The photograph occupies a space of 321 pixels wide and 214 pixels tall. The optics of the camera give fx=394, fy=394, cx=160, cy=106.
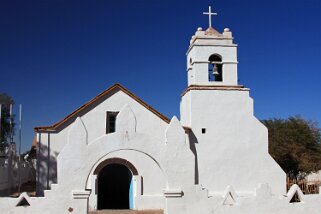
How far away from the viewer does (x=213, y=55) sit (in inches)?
747

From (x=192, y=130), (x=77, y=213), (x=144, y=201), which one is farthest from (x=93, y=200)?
(x=77, y=213)

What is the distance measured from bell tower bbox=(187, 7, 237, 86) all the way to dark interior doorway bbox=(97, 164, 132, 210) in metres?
6.00

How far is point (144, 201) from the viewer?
17.0 metres

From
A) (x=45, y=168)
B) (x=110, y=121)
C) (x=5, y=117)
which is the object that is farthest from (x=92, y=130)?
(x=5, y=117)

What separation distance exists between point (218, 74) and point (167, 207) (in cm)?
966

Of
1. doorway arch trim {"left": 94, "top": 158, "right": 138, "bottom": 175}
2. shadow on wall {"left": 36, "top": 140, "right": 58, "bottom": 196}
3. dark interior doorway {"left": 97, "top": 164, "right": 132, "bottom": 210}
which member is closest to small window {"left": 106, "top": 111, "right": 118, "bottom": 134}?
doorway arch trim {"left": 94, "top": 158, "right": 138, "bottom": 175}

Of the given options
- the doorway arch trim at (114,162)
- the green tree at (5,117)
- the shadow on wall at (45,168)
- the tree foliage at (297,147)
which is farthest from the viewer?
the green tree at (5,117)

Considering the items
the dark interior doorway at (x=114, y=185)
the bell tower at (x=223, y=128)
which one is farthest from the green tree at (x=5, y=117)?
the bell tower at (x=223, y=128)

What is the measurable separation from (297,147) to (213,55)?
1176 centimetres

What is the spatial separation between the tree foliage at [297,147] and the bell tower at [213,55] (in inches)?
408

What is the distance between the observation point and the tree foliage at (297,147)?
85.6 ft

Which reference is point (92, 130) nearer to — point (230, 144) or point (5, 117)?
point (230, 144)

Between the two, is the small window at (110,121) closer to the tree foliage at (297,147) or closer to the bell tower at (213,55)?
the bell tower at (213,55)

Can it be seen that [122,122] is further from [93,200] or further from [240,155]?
[240,155]
